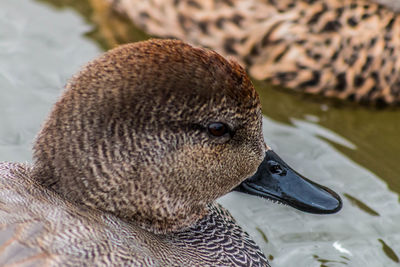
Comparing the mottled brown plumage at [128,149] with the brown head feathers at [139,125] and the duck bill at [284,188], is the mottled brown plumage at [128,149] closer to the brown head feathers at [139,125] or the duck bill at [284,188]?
the brown head feathers at [139,125]

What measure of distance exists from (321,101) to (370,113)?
0.34 m

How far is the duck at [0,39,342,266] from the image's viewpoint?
2.94 meters

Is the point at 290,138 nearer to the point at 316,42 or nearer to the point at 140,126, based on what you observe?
the point at 316,42

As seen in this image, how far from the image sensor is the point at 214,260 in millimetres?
3379

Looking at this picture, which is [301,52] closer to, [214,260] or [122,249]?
[214,260]

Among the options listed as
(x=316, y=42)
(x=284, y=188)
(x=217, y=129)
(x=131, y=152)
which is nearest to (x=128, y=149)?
(x=131, y=152)

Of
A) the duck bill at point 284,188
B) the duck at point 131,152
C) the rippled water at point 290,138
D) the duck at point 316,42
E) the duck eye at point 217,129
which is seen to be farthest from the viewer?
the duck at point 316,42

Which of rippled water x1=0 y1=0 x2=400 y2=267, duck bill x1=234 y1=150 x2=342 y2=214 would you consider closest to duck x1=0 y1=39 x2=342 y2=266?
A: duck bill x1=234 y1=150 x2=342 y2=214

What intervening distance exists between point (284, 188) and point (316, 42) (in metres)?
1.86

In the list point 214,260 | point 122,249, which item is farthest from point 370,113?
point 122,249

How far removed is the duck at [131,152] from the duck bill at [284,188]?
0.82ft

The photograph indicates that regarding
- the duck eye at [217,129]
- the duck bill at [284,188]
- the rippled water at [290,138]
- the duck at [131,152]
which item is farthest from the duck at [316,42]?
the duck eye at [217,129]

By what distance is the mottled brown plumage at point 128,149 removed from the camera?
2.96 metres

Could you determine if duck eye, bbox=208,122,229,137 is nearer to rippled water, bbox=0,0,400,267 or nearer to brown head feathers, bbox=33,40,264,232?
brown head feathers, bbox=33,40,264,232
